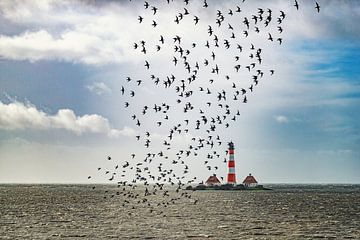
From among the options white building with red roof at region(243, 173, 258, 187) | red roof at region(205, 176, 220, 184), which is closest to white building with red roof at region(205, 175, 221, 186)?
red roof at region(205, 176, 220, 184)

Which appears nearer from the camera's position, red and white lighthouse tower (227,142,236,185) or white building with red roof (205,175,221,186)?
red and white lighthouse tower (227,142,236,185)

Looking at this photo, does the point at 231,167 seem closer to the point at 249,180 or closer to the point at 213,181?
the point at 213,181

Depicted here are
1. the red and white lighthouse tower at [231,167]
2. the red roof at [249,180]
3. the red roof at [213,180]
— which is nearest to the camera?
the red and white lighthouse tower at [231,167]

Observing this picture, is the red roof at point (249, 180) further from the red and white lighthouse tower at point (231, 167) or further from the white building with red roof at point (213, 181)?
the red and white lighthouse tower at point (231, 167)

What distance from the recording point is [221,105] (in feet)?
149

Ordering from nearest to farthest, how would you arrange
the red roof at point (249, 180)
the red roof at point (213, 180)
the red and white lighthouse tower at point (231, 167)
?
the red and white lighthouse tower at point (231, 167) < the red roof at point (213, 180) < the red roof at point (249, 180)

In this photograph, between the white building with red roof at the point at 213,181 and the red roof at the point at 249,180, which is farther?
the red roof at the point at 249,180

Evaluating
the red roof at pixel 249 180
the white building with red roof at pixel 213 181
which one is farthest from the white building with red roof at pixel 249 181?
the white building with red roof at pixel 213 181

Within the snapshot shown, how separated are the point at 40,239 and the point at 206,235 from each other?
14.6 metres

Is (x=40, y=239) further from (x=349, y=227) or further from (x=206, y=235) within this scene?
(x=349, y=227)

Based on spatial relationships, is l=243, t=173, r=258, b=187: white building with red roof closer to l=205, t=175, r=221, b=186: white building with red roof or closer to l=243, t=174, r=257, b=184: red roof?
l=243, t=174, r=257, b=184: red roof

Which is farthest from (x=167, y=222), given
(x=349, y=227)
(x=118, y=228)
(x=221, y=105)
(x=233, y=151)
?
(x=233, y=151)

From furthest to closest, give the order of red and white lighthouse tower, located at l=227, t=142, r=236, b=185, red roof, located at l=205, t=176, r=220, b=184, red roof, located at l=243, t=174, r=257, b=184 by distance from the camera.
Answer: red roof, located at l=243, t=174, r=257, b=184, red roof, located at l=205, t=176, r=220, b=184, red and white lighthouse tower, located at l=227, t=142, r=236, b=185

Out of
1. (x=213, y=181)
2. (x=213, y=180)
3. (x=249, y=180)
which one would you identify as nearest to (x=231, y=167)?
(x=213, y=180)
